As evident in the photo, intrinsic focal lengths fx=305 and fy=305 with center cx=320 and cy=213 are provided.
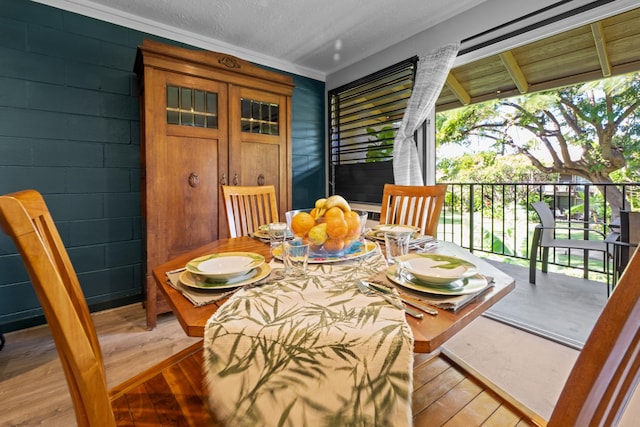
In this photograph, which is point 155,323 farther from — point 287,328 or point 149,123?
point 287,328

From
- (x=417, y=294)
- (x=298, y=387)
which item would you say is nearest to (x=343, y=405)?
(x=298, y=387)

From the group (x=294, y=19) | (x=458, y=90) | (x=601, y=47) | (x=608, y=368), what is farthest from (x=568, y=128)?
(x=608, y=368)

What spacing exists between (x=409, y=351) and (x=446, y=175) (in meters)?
6.55

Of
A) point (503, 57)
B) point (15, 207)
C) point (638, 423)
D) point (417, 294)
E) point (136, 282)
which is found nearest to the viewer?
point (15, 207)

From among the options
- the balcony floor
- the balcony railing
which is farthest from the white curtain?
the balcony railing

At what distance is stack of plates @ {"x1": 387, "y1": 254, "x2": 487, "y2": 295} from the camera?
732 millimetres

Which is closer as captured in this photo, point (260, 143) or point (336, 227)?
point (336, 227)

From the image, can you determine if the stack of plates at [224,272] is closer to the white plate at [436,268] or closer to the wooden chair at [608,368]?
the white plate at [436,268]

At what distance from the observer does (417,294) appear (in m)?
0.73

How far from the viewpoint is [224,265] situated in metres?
0.89

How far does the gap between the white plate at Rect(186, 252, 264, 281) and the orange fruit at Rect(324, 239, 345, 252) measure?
0.24 m

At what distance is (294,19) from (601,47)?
253cm

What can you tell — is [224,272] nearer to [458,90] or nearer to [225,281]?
[225,281]

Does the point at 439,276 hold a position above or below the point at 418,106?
below
